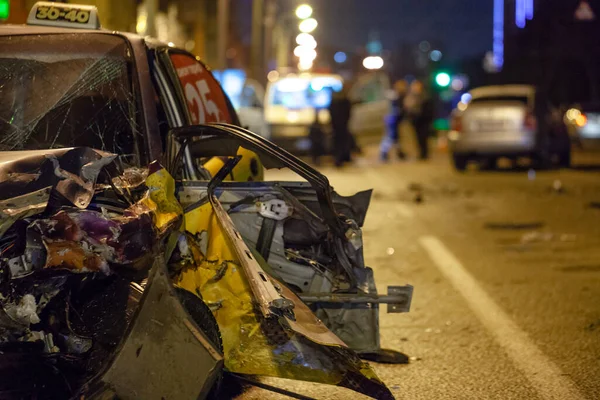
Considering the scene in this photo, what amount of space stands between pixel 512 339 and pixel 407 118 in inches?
789

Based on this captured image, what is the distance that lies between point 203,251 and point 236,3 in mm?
46426

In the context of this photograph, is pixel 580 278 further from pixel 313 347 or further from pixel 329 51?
pixel 329 51

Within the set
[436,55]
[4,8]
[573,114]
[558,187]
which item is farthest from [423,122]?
[4,8]

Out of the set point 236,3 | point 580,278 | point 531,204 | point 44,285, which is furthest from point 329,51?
point 44,285

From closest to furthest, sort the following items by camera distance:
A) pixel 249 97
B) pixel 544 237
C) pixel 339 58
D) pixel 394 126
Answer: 1. pixel 544 237
2. pixel 249 97
3. pixel 394 126
4. pixel 339 58

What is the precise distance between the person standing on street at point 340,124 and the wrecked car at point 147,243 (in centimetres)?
1645

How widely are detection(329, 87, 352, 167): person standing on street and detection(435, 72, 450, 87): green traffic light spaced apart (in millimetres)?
8250

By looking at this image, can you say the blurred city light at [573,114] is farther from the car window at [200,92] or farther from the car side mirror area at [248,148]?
the car side mirror area at [248,148]

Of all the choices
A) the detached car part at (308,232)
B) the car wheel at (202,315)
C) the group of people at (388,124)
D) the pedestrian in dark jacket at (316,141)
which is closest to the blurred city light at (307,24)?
the group of people at (388,124)

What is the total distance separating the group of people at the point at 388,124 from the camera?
2217 cm

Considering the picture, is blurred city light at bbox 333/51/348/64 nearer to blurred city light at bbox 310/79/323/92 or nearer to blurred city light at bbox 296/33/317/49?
blurred city light at bbox 296/33/317/49

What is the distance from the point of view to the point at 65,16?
5750 mm

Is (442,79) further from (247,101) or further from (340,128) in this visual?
(340,128)

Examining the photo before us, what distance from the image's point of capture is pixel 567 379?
16.9ft
